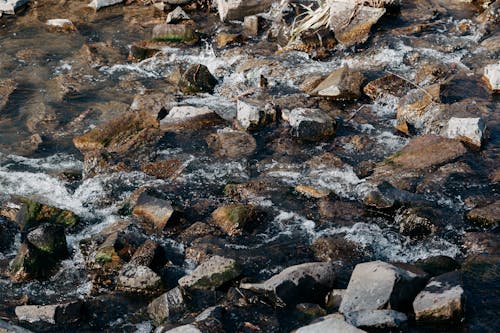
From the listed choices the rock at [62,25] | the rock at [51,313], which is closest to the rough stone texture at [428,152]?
the rock at [51,313]

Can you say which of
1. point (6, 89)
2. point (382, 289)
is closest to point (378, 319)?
point (382, 289)

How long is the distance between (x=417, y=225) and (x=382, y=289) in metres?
1.43

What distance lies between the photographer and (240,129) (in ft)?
26.9

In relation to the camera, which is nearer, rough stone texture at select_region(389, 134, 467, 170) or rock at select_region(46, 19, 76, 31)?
rough stone texture at select_region(389, 134, 467, 170)

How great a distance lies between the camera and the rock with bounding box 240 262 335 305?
521cm

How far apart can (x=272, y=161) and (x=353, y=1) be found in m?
4.28

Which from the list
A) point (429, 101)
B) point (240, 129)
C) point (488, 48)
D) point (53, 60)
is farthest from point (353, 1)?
point (53, 60)

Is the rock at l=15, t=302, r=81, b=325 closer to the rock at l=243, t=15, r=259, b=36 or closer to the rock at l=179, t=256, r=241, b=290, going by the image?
the rock at l=179, t=256, r=241, b=290

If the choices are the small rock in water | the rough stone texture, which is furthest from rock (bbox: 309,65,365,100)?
the small rock in water

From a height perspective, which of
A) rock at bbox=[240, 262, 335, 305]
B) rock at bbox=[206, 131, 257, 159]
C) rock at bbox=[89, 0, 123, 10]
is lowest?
rock at bbox=[206, 131, 257, 159]

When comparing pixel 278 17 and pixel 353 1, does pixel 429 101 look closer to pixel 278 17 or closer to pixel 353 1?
pixel 353 1

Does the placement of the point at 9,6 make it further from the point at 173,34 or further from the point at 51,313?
the point at 51,313

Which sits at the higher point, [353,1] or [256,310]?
[353,1]

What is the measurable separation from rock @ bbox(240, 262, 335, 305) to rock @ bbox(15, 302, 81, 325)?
4.82ft
